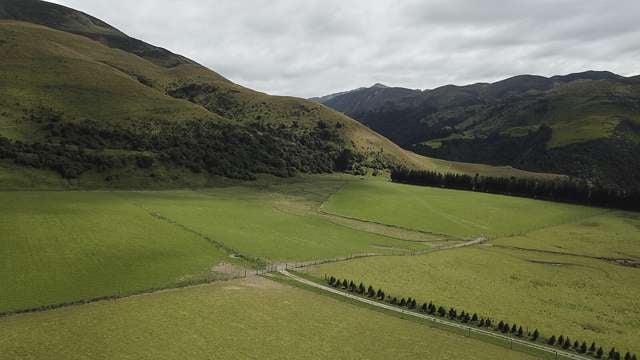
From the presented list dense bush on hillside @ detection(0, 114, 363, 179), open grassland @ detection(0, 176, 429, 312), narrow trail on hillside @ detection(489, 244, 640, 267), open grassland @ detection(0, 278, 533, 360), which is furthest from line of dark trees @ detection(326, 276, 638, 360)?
dense bush on hillside @ detection(0, 114, 363, 179)

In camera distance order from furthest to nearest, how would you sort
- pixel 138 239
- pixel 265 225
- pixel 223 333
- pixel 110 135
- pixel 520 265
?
pixel 110 135 < pixel 265 225 < pixel 520 265 < pixel 138 239 < pixel 223 333

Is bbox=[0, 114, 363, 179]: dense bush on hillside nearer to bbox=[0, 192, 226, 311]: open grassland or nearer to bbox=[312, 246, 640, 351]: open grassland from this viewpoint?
bbox=[0, 192, 226, 311]: open grassland

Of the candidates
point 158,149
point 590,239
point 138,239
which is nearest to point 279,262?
point 138,239

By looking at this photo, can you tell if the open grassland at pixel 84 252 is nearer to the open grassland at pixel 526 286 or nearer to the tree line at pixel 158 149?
the open grassland at pixel 526 286

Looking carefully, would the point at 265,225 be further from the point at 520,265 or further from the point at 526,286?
the point at 526,286

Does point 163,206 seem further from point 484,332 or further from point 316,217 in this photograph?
point 484,332

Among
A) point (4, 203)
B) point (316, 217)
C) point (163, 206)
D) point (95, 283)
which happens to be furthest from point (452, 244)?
point (4, 203)
